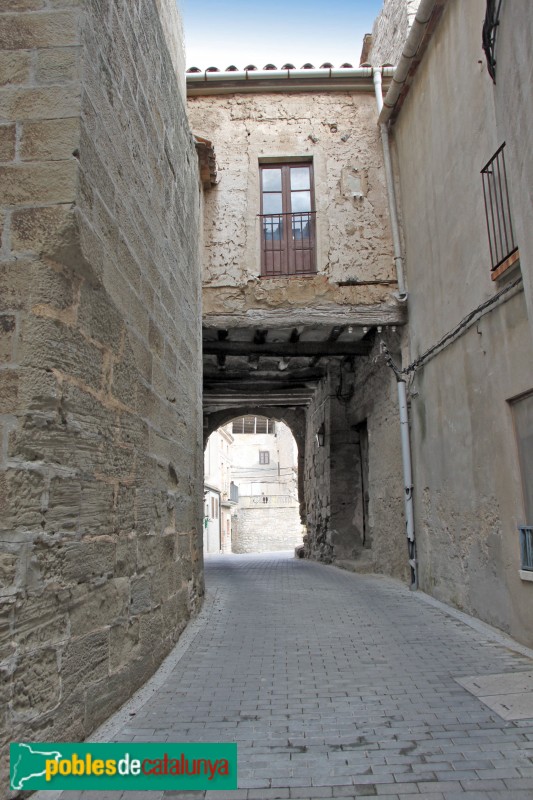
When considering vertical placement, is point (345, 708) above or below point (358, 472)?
below

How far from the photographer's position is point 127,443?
11.5 ft

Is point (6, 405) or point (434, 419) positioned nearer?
point (6, 405)

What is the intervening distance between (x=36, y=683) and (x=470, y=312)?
4.73 m

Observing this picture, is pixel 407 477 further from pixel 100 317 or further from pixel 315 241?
pixel 100 317

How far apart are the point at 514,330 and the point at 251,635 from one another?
3293 millimetres

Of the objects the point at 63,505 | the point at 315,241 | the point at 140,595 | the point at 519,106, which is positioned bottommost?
the point at 140,595

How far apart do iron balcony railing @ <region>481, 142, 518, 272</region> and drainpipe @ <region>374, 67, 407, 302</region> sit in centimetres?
264

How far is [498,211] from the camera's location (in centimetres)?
522

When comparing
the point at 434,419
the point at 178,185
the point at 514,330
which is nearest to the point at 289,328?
the point at 434,419

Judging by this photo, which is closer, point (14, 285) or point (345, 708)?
point (14, 285)

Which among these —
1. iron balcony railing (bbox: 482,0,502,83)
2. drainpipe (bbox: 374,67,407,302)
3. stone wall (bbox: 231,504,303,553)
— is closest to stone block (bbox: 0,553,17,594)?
iron balcony railing (bbox: 482,0,502,83)

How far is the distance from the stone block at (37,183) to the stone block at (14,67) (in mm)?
427

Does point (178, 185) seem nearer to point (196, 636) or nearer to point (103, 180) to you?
point (103, 180)

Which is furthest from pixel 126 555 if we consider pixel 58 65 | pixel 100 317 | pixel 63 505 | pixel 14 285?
pixel 58 65
